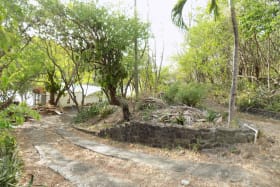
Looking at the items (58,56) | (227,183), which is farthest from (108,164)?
(58,56)

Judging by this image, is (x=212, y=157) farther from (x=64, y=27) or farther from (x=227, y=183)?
(x=64, y=27)

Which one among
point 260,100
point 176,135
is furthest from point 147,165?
point 260,100

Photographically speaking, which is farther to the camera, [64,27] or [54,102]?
[54,102]

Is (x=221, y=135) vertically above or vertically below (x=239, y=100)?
below

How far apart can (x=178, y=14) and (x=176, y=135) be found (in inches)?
135

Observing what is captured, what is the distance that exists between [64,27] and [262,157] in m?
7.90

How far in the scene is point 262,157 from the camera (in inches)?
167

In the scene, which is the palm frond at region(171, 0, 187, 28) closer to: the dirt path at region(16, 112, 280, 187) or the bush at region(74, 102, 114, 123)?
the dirt path at region(16, 112, 280, 187)

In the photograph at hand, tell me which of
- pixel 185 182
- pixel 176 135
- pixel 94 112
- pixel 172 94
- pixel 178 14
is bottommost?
pixel 185 182

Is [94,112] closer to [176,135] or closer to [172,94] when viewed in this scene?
[172,94]

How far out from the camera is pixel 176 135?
5391 millimetres

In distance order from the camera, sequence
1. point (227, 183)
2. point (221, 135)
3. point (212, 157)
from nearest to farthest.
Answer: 1. point (227, 183)
2. point (212, 157)
3. point (221, 135)

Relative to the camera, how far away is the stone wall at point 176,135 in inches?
195

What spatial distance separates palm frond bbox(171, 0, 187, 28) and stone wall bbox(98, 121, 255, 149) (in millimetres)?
3040
